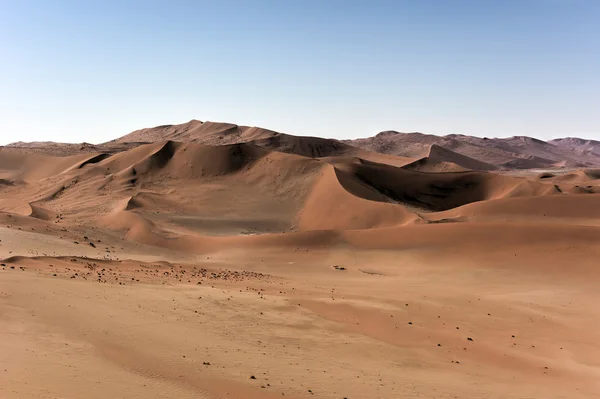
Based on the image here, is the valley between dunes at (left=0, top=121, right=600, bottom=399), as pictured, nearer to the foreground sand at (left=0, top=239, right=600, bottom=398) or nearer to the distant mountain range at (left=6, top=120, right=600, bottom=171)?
the foreground sand at (left=0, top=239, right=600, bottom=398)

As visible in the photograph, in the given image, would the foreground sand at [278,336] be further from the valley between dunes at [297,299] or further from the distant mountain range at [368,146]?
the distant mountain range at [368,146]

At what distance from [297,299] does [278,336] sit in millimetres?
3183

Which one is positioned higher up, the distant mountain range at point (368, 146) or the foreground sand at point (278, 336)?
the distant mountain range at point (368, 146)

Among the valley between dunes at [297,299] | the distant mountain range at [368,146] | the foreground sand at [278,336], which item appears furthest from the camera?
the distant mountain range at [368,146]

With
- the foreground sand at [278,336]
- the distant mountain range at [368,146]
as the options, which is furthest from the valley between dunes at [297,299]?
the distant mountain range at [368,146]

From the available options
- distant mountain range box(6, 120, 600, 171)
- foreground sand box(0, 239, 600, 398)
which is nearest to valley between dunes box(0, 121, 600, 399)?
foreground sand box(0, 239, 600, 398)

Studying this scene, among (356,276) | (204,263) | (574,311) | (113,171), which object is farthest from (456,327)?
(113,171)

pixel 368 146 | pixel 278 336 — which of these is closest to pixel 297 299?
pixel 278 336

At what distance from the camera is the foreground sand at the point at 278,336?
300 inches

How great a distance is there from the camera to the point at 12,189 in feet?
150

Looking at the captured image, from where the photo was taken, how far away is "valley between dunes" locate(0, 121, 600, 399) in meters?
8.07

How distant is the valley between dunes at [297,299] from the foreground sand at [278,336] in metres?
0.05

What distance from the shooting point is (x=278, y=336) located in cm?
1043

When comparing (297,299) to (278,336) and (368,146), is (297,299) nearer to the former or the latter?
(278,336)
